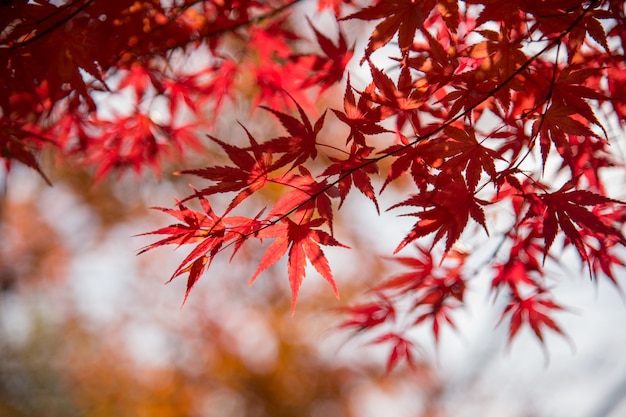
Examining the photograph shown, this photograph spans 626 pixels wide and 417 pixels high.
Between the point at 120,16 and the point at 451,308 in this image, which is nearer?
the point at 120,16

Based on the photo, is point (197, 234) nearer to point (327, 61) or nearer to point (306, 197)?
point (306, 197)

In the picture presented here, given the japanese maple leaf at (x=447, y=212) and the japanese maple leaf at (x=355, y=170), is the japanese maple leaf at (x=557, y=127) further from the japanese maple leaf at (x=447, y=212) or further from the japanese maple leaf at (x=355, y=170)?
the japanese maple leaf at (x=355, y=170)

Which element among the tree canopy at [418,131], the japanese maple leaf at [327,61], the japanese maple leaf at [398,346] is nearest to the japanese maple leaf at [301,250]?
the tree canopy at [418,131]

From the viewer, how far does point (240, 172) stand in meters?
0.78

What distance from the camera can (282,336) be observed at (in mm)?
5223

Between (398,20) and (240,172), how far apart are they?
35 cm

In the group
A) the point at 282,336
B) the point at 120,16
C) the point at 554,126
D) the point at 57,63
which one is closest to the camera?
the point at 554,126

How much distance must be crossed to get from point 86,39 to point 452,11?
2.16 feet

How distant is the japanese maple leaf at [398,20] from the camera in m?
0.77

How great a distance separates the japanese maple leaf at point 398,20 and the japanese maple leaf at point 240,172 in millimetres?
239

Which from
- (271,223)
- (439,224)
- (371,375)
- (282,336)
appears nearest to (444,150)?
(439,224)

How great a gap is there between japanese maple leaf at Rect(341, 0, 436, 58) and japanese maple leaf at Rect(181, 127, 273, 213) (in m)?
0.24

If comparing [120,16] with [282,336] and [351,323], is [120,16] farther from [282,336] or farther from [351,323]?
[282,336]

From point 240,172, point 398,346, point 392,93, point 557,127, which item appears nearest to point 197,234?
point 240,172
